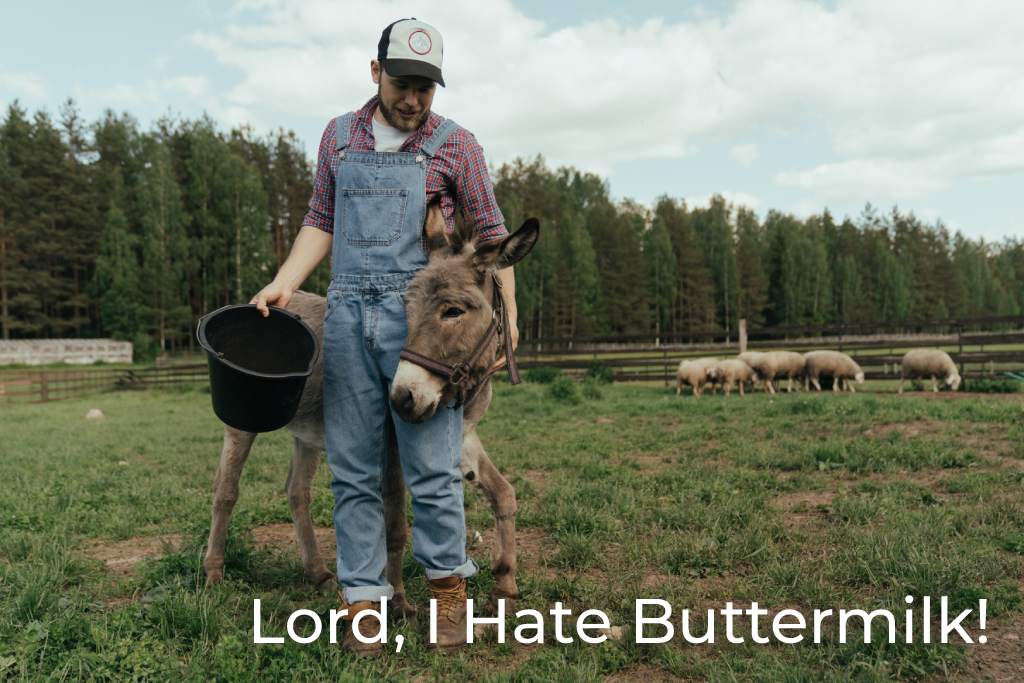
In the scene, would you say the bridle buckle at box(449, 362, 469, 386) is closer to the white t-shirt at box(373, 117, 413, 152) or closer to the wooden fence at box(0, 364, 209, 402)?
the white t-shirt at box(373, 117, 413, 152)

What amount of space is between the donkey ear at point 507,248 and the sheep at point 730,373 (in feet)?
51.0

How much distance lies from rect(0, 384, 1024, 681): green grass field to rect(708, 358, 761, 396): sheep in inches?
348

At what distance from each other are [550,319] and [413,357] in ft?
171

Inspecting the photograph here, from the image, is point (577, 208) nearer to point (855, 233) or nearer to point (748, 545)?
point (855, 233)

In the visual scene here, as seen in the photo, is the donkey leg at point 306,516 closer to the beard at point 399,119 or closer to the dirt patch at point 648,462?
the beard at point 399,119

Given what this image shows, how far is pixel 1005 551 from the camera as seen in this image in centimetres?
360

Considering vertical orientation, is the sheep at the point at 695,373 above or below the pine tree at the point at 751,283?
below

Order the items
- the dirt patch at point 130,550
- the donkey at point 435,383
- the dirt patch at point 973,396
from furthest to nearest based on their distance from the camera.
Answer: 1. the dirt patch at point 973,396
2. the dirt patch at point 130,550
3. the donkey at point 435,383

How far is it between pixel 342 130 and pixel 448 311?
977 mm

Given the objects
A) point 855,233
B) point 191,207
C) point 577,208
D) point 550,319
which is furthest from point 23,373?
point 855,233

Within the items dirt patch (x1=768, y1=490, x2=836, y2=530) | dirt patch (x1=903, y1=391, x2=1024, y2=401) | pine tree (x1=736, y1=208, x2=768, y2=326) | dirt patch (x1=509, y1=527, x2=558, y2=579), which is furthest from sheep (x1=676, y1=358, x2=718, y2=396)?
pine tree (x1=736, y1=208, x2=768, y2=326)

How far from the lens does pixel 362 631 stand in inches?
106

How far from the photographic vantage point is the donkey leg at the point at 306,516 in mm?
3561

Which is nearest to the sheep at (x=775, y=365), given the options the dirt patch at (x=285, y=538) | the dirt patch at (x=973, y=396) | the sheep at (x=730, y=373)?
the sheep at (x=730, y=373)
